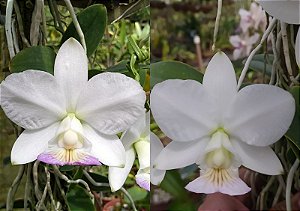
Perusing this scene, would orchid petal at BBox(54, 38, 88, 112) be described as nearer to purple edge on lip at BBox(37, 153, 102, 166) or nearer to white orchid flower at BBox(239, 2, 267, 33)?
purple edge on lip at BBox(37, 153, 102, 166)

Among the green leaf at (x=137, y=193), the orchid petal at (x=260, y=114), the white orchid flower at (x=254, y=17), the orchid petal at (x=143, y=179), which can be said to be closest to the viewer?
the orchid petal at (x=260, y=114)

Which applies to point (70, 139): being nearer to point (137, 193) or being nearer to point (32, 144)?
point (32, 144)

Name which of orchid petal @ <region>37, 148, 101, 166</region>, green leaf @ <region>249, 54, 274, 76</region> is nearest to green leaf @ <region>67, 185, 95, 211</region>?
orchid petal @ <region>37, 148, 101, 166</region>

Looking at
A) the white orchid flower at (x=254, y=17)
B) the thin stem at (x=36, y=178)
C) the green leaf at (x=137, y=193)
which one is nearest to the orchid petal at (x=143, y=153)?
the thin stem at (x=36, y=178)

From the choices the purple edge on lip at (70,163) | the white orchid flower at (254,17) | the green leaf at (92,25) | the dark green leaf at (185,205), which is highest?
the green leaf at (92,25)

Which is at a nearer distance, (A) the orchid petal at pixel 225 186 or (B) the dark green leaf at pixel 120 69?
(A) the orchid petal at pixel 225 186

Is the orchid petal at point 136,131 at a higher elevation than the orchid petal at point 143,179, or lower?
higher

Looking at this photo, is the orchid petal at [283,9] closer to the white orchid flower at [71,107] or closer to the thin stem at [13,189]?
the white orchid flower at [71,107]
